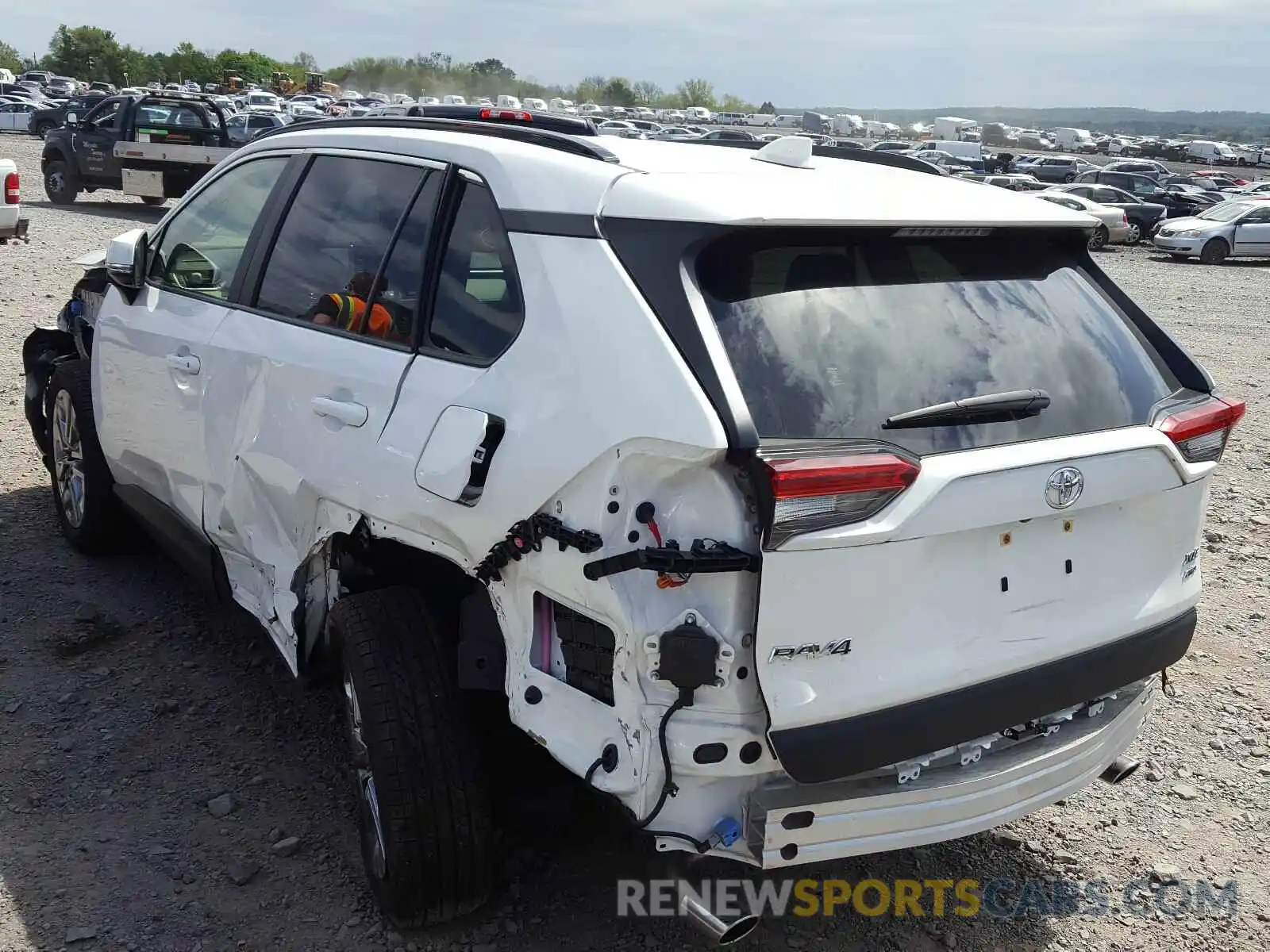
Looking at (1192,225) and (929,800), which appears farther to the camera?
(1192,225)

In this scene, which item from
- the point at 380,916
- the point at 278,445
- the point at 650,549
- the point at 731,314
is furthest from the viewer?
the point at 278,445

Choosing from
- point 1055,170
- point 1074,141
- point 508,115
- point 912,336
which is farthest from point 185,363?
point 1074,141

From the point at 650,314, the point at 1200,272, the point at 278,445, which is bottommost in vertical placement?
the point at 1200,272

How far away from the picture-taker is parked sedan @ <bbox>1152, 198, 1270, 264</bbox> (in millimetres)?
23734

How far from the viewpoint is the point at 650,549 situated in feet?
7.37

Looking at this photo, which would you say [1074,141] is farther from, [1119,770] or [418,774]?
[418,774]

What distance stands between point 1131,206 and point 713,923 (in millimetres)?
28344

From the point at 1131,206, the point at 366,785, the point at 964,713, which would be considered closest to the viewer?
the point at 964,713

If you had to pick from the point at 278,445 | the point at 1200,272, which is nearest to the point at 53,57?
the point at 1200,272

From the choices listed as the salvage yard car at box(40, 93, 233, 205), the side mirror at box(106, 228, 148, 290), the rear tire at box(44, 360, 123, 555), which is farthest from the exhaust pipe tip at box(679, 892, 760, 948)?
the salvage yard car at box(40, 93, 233, 205)

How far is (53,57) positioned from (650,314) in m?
124

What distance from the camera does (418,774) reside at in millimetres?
2775

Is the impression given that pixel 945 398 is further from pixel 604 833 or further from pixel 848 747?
pixel 604 833

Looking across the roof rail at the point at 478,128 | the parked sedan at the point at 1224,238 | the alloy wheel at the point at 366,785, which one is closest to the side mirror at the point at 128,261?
the roof rail at the point at 478,128
